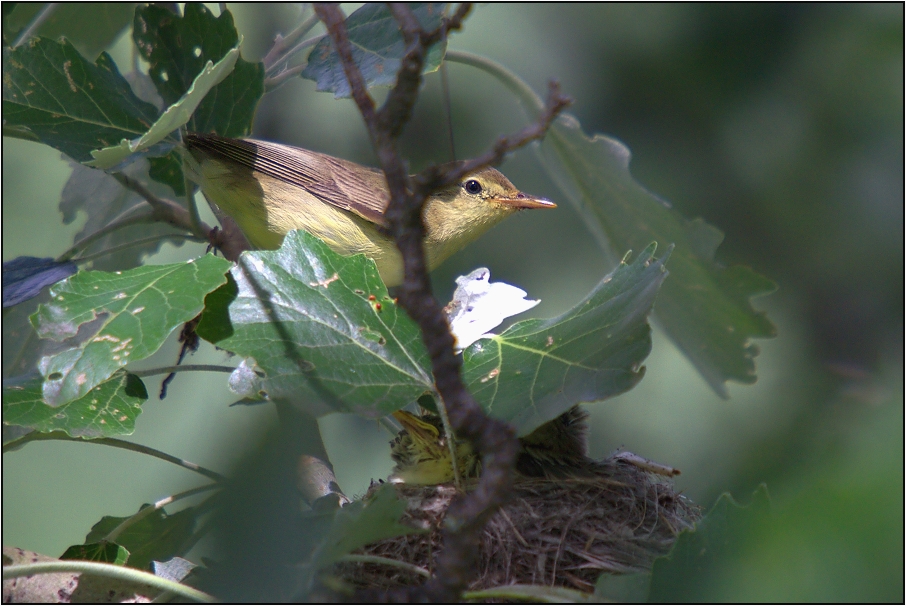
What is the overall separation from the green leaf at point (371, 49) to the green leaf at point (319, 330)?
620mm

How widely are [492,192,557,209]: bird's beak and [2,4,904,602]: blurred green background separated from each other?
1.24 m

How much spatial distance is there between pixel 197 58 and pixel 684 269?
2.11 metres

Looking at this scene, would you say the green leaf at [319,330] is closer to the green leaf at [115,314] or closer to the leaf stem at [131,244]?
the green leaf at [115,314]

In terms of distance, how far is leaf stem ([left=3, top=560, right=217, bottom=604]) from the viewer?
1.60 meters

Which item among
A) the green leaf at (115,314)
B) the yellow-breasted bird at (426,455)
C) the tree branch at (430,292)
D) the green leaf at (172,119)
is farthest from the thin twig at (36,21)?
the tree branch at (430,292)

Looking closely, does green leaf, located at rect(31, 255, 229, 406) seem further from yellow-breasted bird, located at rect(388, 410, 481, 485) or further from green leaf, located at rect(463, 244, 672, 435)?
yellow-breasted bird, located at rect(388, 410, 481, 485)

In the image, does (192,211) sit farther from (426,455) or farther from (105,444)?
(426,455)

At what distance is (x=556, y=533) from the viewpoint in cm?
233

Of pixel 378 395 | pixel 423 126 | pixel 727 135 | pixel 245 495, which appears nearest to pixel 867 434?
pixel 245 495

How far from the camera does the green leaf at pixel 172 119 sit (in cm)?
209

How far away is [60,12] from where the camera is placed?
3383 millimetres

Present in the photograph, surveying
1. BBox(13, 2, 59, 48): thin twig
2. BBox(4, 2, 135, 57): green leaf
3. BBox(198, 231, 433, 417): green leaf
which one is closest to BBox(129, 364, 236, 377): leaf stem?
BBox(198, 231, 433, 417): green leaf

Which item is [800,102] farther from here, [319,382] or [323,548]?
[323,548]

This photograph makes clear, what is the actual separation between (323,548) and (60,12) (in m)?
3.05
